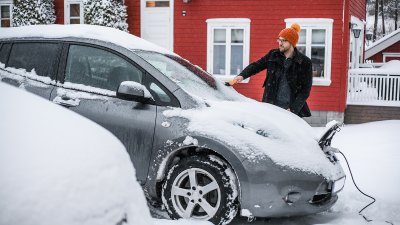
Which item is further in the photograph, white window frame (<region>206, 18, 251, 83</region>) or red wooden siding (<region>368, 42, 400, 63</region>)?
red wooden siding (<region>368, 42, 400, 63</region>)

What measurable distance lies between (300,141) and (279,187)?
1.89 ft

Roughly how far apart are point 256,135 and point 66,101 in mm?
1882

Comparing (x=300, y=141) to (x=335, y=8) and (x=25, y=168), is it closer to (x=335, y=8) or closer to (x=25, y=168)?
(x=25, y=168)

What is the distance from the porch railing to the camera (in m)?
13.3

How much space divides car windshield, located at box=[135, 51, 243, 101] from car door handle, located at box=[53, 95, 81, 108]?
77 centimetres

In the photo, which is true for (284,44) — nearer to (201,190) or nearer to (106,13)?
(201,190)

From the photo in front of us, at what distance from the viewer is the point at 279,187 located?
390cm

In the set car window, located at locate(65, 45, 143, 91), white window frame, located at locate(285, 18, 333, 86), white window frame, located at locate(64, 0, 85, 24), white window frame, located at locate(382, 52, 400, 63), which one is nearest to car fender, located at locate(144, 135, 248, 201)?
car window, located at locate(65, 45, 143, 91)

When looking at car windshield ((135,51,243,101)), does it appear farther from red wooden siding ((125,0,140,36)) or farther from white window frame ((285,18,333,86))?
red wooden siding ((125,0,140,36))

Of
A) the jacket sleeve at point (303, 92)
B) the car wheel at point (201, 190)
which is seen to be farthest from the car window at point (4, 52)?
the jacket sleeve at point (303, 92)

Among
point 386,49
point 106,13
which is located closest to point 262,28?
point 106,13

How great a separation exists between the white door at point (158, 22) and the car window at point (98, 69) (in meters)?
10.0

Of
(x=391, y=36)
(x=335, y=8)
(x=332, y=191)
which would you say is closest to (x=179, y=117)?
(x=332, y=191)

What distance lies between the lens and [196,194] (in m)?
4.10
